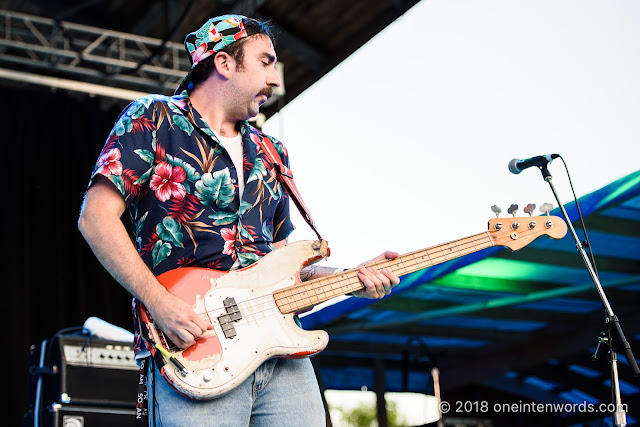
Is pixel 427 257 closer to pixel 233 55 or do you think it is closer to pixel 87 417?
pixel 233 55

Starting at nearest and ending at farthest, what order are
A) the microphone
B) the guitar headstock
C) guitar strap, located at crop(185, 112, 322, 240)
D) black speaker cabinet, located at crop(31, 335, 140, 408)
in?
guitar strap, located at crop(185, 112, 322, 240)
the guitar headstock
the microphone
black speaker cabinet, located at crop(31, 335, 140, 408)

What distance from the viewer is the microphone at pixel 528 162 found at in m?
2.61

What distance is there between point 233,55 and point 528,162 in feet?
3.79

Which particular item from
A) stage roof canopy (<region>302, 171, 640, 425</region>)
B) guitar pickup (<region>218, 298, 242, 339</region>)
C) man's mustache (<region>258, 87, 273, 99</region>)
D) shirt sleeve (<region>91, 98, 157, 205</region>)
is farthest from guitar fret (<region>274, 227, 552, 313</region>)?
stage roof canopy (<region>302, 171, 640, 425</region>)

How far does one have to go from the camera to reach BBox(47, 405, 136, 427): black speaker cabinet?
3.35 meters

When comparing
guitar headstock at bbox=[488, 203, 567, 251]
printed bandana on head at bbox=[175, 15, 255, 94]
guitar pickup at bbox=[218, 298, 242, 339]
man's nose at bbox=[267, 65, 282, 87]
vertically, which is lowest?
guitar pickup at bbox=[218, 298, 242, 339]

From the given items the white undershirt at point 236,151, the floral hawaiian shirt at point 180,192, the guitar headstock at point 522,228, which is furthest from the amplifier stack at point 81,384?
the guitar headstock at point 522,228

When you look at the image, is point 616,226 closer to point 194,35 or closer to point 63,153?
point 194,35

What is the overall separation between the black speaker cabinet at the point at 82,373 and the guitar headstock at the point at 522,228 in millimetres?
2141

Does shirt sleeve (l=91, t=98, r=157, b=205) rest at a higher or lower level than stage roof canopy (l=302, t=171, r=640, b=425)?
higher

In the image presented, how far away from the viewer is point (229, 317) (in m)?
1.90

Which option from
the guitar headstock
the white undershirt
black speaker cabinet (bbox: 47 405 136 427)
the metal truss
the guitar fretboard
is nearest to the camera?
the guitar fretboard

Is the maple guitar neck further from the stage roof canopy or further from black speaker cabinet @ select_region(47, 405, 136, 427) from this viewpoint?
black speaker cabinet @ select_region(47, 405, 136, 427)

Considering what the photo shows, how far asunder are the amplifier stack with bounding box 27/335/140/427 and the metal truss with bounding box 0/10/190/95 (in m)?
3.34
